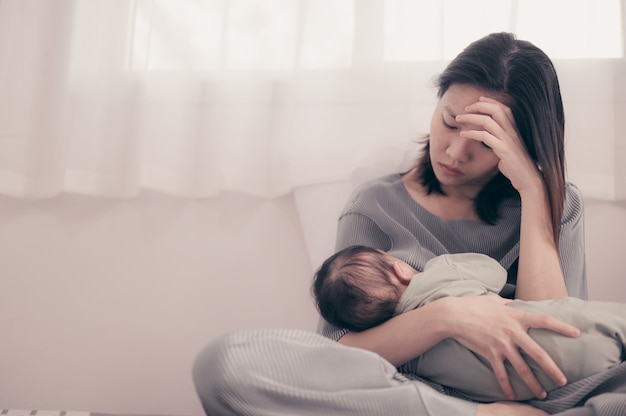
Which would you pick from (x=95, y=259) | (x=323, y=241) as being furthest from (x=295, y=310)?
(x=95, y=259)

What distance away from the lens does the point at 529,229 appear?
1.38 m

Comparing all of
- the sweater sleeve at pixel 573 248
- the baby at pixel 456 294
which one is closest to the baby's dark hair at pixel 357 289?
the baby at pixel 456 294

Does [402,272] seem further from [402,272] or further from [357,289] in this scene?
[357,289]

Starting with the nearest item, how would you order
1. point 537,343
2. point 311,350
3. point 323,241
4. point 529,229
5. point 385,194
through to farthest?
point 311,350
point 537,343
point 529,229
point 385,194
point 323,241

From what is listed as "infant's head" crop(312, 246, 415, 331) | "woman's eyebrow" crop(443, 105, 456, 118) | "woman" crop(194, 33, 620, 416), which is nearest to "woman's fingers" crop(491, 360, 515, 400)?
"woman" crop(194, 33, 620, 416)

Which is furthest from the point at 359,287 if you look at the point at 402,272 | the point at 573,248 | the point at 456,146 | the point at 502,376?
the point at 573,248

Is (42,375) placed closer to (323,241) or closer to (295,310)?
(295,310)

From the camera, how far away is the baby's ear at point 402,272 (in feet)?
4.12

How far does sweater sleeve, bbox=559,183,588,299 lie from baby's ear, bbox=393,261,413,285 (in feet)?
1.23

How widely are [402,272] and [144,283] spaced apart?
761 millimetres

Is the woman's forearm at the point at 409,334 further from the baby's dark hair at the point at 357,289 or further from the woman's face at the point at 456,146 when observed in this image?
the woman's face at the point at 456,146

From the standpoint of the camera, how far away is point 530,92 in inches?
54.5

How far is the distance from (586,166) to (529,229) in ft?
1.38

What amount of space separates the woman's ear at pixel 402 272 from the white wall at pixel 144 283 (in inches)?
19.4
